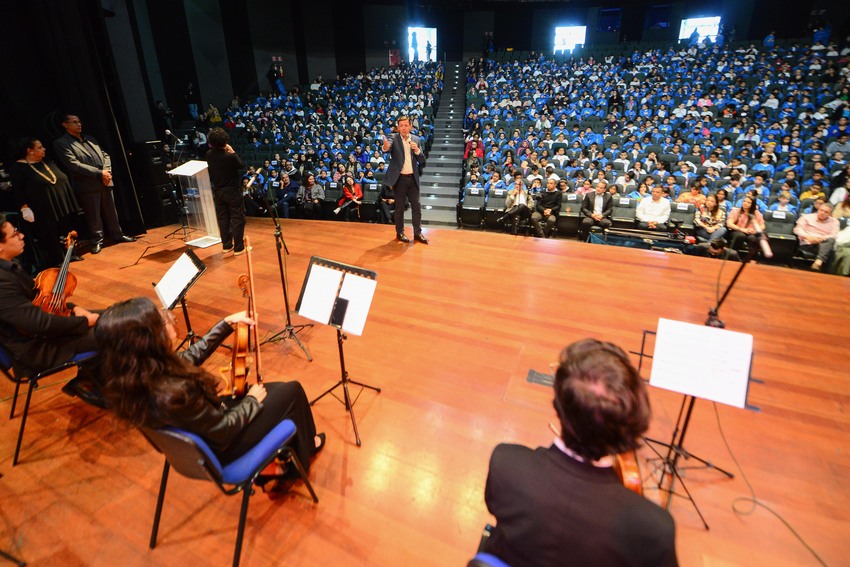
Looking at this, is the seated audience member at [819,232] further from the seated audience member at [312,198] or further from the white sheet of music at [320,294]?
the seated audience member at [312,198]

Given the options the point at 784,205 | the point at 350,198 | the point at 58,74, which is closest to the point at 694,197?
the point at 784,205

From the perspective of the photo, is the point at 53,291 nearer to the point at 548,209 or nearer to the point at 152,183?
the point at 152,183

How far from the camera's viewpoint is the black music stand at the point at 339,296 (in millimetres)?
2074

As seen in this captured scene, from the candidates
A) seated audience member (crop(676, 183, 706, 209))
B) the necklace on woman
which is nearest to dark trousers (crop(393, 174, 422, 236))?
the necklace on woman

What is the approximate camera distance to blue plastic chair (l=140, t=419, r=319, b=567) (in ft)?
4.33

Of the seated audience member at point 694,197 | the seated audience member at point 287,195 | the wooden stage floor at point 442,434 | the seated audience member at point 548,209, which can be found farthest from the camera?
the seated audience member at point 287,195

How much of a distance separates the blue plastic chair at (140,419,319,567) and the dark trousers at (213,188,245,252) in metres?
3.36

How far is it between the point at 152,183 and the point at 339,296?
207 inches

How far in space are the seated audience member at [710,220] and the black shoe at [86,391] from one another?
647cm

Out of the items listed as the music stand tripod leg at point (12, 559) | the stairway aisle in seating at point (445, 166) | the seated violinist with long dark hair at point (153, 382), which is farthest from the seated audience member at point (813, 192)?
the music stand tripod leg at point (12, 559)

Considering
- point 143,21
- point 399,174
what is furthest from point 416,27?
point 399,174

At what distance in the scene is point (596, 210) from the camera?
6285mm

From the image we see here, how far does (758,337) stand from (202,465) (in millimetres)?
3689

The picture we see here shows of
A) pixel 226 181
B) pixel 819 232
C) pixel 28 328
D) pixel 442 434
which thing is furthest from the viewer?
pixel 819 232
